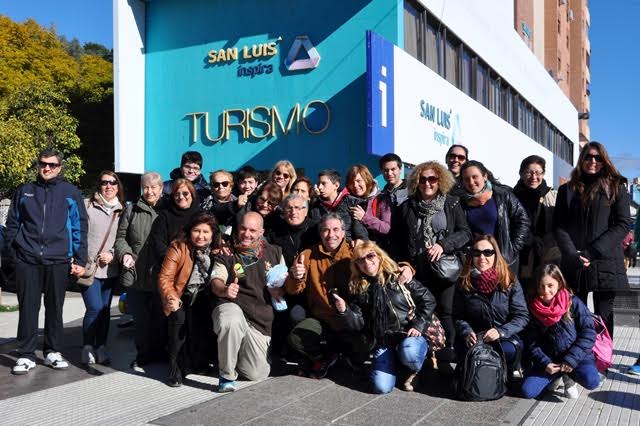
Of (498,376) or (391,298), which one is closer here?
(498,376)

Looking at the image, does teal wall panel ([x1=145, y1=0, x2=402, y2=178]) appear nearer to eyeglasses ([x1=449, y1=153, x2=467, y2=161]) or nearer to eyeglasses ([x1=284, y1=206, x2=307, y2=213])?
eyeglasses ([x1=449, y1=153, x2=467, y2=161])

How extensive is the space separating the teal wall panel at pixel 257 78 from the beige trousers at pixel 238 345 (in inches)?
375

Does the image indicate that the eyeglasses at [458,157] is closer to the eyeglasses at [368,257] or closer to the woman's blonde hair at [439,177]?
the woman's blonde hair at [439,177]

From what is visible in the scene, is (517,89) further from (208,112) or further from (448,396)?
(448,396)

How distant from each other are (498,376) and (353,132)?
1068 centimetres

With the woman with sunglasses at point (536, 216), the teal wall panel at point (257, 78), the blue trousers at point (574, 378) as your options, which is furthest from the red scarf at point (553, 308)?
the teal wall panel at point (257, 78)

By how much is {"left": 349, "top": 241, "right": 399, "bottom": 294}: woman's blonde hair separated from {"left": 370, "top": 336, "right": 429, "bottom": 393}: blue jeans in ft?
1.64

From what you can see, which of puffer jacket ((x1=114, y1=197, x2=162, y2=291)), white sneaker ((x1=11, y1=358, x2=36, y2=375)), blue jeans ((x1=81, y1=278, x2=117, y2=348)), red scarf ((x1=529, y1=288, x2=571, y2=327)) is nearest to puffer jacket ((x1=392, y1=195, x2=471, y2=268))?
red scarf ((x1=529, y1=288, x2=571, y2=327))

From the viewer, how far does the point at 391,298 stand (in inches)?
195

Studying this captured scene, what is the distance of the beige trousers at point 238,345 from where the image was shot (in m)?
4.93

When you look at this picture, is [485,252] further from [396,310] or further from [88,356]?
[88,356]

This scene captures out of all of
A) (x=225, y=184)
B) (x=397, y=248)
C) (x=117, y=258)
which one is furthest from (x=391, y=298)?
(x=117, y=258)

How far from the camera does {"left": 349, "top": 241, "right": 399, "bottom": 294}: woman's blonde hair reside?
195 inches

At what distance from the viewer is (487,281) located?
4828mm
